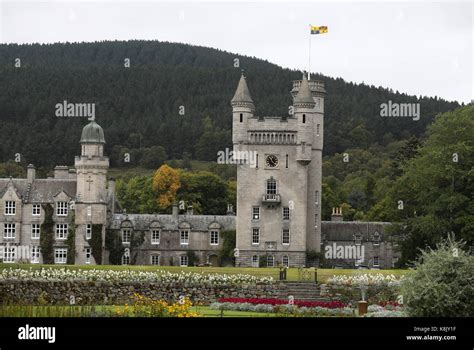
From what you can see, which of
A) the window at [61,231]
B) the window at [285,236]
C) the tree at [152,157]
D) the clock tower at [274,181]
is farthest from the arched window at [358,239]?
the tree at [152,157]

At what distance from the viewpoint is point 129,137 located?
486ft

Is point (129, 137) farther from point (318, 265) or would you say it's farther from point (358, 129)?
point (318, 265)

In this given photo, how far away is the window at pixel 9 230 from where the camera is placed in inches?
3044

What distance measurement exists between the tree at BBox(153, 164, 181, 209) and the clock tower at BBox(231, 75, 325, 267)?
29.4 metres

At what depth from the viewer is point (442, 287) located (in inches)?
1367

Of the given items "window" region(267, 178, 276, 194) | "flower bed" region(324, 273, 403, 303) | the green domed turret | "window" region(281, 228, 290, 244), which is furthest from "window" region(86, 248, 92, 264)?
"flower bed" region(324, 273, 403, 303)

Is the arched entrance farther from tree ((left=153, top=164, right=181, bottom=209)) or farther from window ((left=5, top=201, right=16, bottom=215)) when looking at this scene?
tree ((left=153, top=164, right=181, bottom=209))

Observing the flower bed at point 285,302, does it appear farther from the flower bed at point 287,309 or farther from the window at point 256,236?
the window at point 256,236

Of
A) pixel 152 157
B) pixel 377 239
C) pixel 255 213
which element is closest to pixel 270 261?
pixel 255 213

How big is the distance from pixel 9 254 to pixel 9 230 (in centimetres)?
186

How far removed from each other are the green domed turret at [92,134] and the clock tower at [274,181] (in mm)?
9260

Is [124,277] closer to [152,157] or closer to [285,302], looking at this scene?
[285,302]

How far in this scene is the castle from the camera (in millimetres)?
75750
